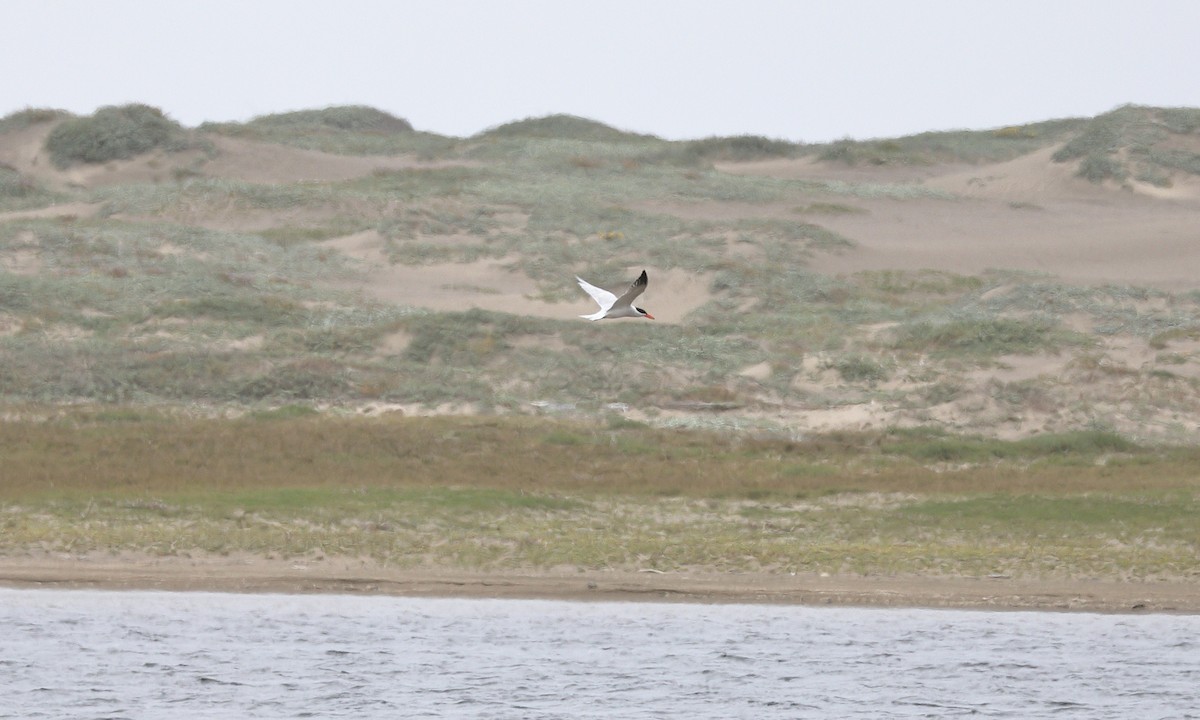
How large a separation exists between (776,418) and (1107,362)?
7.13 metres

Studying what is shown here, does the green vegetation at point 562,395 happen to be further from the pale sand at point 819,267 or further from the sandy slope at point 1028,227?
the sandy slope at point 1028,227

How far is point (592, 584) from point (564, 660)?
11.8 ft

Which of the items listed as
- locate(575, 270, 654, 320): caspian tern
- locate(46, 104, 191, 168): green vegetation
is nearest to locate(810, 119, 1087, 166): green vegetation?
locate(46, 104, 191, 168): green vegetation

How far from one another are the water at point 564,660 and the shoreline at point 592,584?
42 cm

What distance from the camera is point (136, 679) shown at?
60.5 ft

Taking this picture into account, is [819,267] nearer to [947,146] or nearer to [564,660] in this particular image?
[947,146]

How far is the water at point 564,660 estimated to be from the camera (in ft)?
57.4

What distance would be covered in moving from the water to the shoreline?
42 centimetres

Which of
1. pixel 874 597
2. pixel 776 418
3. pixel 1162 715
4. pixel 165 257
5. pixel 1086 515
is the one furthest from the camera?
pixel 165 257

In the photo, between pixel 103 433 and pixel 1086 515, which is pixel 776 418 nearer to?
pixel 1086 515

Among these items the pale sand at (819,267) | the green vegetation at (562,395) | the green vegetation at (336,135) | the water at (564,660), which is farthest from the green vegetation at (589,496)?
the green vegetation at (336,135)

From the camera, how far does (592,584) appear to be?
2272 cm

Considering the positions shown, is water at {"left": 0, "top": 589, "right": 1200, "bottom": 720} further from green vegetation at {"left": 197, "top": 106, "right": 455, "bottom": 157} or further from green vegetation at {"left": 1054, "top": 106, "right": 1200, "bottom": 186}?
green vegetation at {"left": 197, "top": 106, "right": 455, "bottom": 157}

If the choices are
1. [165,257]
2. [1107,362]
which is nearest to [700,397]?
[1107,362]
